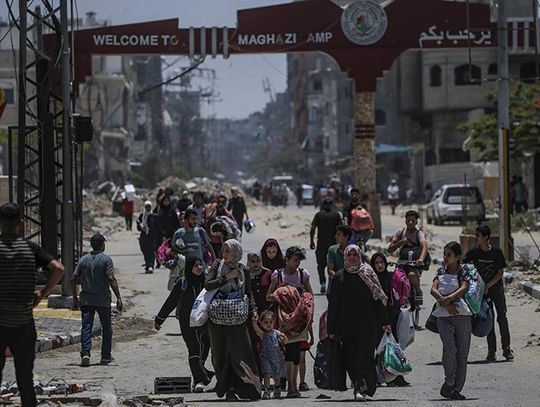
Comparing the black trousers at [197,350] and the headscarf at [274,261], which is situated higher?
the headscarf at [274,261]

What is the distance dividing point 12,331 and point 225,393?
2.97 metres

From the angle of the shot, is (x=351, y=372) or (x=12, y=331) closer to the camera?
(x=12, y=331)

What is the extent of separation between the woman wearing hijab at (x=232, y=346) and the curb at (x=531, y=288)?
979 centimetres

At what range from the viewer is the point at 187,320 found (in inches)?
526

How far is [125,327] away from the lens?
18.1 metres

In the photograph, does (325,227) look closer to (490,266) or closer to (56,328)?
(56,328)

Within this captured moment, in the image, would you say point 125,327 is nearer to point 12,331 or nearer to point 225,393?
point 225,393

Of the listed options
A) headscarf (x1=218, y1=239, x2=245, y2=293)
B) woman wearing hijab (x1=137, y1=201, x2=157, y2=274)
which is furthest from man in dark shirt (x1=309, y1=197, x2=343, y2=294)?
headscarf (x1=218, y1=239, x2=245, y2=293)

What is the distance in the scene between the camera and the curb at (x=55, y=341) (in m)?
15.7

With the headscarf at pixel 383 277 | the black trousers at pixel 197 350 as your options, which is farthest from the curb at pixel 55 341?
the headscarf at pixel 383 277

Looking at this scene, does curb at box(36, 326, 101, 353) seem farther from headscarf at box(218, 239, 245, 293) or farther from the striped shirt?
the striped shirt

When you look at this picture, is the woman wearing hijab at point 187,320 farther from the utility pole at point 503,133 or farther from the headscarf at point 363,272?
the utility pole at point 503,133

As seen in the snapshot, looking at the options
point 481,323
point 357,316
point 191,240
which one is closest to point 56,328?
point 191,240

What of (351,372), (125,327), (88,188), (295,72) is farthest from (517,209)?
(295,72)
